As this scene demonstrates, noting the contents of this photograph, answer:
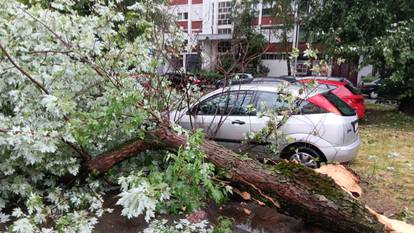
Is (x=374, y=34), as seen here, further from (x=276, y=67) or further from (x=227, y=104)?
(x=276, y=67)

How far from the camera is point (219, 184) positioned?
366cm

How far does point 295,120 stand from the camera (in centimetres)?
617

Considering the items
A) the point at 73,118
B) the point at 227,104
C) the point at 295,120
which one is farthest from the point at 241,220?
the point at 227,104

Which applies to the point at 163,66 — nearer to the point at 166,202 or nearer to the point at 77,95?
the point at 77,95

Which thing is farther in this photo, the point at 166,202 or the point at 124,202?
the point at 166,202

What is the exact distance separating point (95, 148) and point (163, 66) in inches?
64.8

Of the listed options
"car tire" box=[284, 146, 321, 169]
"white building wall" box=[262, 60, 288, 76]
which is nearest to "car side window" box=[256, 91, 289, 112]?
"car tire" box=[284, 146, 321, 169]

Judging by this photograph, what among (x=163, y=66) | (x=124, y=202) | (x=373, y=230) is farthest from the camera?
(x=163, y=66)

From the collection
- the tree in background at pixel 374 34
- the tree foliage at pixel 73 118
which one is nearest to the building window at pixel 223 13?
the tree in background at pixel 374 34

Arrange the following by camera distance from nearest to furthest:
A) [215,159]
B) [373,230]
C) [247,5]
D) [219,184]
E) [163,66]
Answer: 1. [373,230]
2. [219,184]
3. [215,159]
4. [163,66]
5. [247,5]

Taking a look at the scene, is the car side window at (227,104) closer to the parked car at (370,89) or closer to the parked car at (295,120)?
the parked car at (295,120)

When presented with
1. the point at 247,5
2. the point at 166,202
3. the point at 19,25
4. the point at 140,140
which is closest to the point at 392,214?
the point at 166,202

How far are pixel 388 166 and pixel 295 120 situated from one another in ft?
7.40

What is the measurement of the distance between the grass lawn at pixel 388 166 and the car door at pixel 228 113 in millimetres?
2215
